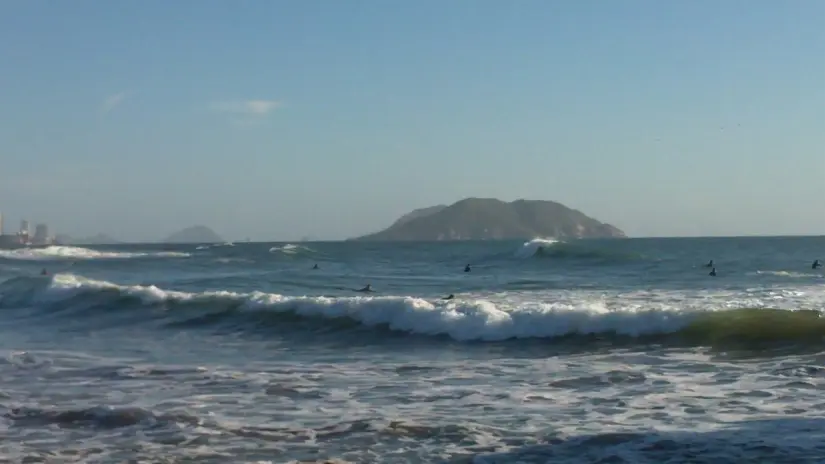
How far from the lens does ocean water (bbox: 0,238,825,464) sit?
29.7 feet

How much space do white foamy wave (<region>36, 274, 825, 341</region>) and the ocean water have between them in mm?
68

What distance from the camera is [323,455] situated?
8.73 metres

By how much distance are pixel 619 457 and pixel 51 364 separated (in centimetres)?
1018

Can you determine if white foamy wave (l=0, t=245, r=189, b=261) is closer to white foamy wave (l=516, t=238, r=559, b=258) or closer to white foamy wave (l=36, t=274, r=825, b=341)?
white foamy wave (l=516, t=238, r=559, b=258)

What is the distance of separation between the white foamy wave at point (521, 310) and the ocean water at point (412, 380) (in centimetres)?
7

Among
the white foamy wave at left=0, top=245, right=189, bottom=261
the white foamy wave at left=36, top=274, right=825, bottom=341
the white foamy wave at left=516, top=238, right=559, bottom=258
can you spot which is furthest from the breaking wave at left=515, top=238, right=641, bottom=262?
the white foamy wave at left=0, top=245, right=189, bottom=261

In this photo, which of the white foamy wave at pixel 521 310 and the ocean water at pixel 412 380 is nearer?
the ocean water at pixel 412 380

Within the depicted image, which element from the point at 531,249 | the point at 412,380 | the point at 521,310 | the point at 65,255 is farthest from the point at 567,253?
the point at 65,255

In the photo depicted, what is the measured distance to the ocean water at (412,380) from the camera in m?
9.04

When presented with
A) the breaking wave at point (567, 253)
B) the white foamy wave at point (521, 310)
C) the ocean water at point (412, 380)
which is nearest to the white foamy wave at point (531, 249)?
the breaking wave at point (567, 253)

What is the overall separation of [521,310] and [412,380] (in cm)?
777

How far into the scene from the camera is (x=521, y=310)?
20.6m

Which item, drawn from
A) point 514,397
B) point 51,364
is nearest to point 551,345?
point 514,397

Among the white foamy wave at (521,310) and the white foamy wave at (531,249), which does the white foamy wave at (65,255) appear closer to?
the white foamy wave at (531,249)
